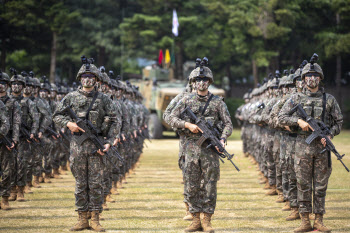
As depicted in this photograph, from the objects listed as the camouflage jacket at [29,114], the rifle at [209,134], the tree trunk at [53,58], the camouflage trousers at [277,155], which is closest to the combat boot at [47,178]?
the camouflage jacket at [29,114]

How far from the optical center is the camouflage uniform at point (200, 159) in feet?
26.0

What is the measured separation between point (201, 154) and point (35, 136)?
4.60 m

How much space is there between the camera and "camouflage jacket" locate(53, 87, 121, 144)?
809cm

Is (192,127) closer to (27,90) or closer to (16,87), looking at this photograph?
(16,87)

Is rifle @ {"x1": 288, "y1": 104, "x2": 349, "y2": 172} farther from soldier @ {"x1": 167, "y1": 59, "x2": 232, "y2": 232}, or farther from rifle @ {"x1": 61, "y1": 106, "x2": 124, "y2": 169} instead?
rifle @ {"x1": 61, "y1": 106, "x2": 124, "y2": 169}

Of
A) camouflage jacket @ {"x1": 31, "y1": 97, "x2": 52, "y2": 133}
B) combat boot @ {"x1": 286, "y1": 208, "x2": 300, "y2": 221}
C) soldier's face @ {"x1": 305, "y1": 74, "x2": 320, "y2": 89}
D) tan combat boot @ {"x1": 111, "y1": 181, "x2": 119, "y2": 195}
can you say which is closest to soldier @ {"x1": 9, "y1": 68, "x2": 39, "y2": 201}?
camouflage jacket @ {"x1": 31, "y1": 97, "x2": 52, "y2": 133}

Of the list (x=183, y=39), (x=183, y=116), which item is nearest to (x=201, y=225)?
(x=183, y=116)

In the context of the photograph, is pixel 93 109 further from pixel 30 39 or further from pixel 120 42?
pixel 120 42

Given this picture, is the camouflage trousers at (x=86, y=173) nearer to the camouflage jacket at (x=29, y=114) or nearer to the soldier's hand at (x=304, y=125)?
the soldier's hand at (x=304, y=125)

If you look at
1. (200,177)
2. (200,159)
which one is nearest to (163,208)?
(200,177)

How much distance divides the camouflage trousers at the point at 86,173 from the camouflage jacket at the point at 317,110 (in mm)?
2695

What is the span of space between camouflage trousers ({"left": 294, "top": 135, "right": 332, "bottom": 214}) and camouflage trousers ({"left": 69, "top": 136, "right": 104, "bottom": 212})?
2.76 m

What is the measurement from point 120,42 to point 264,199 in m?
31.5

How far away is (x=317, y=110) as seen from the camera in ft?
26.5
